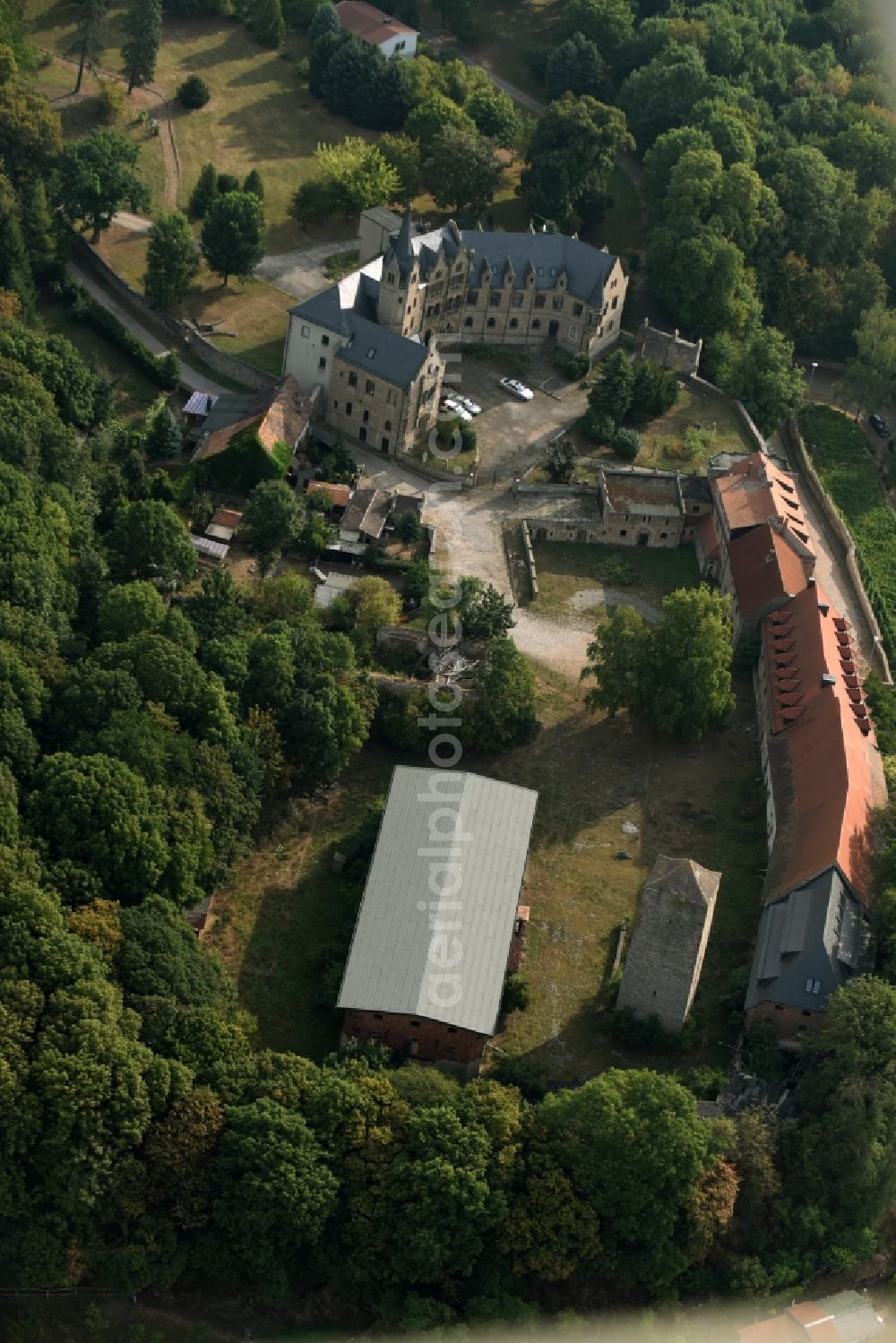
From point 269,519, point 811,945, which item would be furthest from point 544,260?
point 811,945

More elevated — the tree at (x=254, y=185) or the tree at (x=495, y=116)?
the tree at (x=495, y=116)

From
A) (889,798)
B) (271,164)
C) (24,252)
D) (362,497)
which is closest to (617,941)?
(889,798)

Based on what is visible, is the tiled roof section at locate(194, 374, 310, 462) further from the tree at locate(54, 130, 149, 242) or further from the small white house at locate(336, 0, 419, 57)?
the small white house at locate(336, 0, 419, 57)

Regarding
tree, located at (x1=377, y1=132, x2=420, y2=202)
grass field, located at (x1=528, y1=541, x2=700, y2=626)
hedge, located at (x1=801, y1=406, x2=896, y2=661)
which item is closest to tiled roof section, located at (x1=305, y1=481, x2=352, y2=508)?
grass field, located at (x1=528, y1=541, x2=700, y2=626)

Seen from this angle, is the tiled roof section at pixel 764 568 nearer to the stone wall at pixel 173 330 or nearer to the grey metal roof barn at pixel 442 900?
the grey metal roof barn at pixel 442 900

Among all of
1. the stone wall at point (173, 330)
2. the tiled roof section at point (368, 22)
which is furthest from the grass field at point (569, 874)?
the tiled roof section at point (368, 22)

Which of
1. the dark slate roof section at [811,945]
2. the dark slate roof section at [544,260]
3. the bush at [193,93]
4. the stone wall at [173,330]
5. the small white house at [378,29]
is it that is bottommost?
the stone wall at [173,330]

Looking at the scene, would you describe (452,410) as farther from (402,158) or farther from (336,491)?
(402,158)
